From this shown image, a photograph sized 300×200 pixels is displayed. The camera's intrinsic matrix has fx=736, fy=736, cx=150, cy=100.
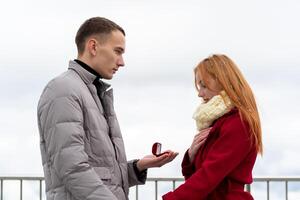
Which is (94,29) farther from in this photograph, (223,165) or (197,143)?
(223,165)

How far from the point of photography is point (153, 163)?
4379 mm

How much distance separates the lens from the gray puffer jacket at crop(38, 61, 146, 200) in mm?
3705

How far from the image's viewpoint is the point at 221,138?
392 cm

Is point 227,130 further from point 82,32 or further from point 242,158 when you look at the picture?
point 82,32

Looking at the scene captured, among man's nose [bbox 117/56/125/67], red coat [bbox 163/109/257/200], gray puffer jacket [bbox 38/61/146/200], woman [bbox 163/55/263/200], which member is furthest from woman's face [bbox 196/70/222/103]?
gray puffer jacket [bbox 38/61/146/200]

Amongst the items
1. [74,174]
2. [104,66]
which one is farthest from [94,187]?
[104,66]

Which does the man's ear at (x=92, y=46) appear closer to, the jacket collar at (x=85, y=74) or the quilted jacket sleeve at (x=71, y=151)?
the jacket collar at (x=85, y=74)

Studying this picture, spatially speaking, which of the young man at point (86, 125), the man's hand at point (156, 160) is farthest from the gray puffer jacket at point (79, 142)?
the man's hand at point (156, 160)

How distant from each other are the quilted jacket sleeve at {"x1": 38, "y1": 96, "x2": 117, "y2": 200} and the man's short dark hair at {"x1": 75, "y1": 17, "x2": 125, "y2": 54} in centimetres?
42

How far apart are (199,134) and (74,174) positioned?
797 mm

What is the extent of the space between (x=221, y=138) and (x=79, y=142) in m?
0.77

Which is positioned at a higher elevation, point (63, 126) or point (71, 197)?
point (63, 126)

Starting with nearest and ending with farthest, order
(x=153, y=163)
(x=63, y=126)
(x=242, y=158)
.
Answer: (x=63, y=126) < (x=242, y=158) < (x=153, y=163)

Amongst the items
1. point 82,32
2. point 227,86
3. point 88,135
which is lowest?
point 88,135
